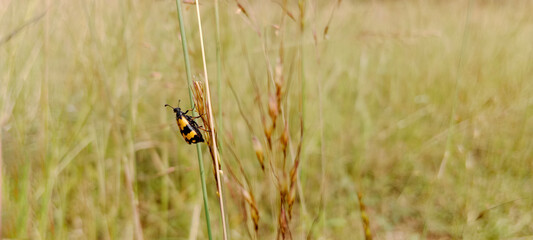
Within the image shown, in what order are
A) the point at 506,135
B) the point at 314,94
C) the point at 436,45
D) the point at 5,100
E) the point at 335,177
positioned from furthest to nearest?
the point at 436,45, the point at 314,94, the point at 506,135, the point at 335,177, the point at 5,100

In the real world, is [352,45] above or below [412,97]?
above

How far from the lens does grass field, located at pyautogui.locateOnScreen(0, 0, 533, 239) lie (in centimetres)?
89

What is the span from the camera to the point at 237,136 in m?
1.59

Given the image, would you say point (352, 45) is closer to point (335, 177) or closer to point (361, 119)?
point (361, 119)

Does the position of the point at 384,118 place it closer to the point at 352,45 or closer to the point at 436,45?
the point at 352,45

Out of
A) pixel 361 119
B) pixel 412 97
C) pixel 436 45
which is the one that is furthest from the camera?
pixel 436 45

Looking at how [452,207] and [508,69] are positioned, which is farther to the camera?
[508,69]

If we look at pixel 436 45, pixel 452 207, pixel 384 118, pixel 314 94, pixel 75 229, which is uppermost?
pixel 436 45

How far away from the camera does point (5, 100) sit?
2.43ft

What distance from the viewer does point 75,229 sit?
1.13 m

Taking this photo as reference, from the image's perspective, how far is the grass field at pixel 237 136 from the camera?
35.1 inches

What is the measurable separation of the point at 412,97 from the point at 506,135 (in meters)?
0.55

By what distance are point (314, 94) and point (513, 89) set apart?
3.78 feet

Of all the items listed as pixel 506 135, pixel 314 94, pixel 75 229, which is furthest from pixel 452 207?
pixel 75 229
